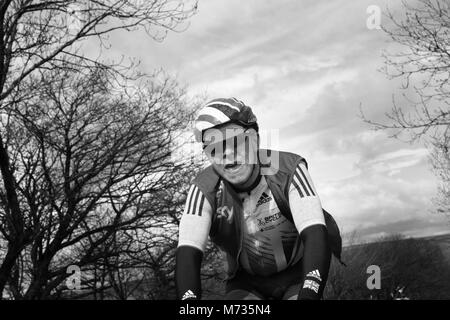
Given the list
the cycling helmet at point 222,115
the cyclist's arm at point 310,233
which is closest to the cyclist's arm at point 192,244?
the cycling helmet at point 222,115

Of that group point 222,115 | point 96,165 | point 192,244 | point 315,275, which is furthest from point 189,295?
point 96,165

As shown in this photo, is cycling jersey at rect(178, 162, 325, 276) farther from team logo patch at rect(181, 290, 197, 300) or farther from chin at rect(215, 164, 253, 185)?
team logo patch at rect(181, 290, 197, 300)

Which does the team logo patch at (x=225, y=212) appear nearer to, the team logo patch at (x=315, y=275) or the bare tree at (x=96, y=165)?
the team logo patch at (x=315, y=275)

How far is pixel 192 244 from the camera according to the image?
9.91ft

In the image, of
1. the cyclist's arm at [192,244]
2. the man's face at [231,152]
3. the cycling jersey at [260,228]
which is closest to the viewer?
the cyclist's arm at [192,244]

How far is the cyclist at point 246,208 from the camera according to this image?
3.09 m

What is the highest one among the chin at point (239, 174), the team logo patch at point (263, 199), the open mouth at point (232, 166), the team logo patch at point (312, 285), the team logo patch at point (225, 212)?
the open mouth at point (232, 166)

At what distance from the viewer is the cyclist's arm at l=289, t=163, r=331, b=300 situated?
2770mm

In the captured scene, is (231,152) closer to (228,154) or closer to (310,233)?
(228,154)

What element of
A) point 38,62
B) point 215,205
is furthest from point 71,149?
point 215,205

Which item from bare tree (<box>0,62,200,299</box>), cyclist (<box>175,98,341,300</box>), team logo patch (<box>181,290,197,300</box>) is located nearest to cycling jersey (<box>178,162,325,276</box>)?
cyclist (<box>175,98,341,300</box>)

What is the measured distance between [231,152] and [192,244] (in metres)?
0.54

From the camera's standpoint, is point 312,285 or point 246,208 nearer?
point 312,285
